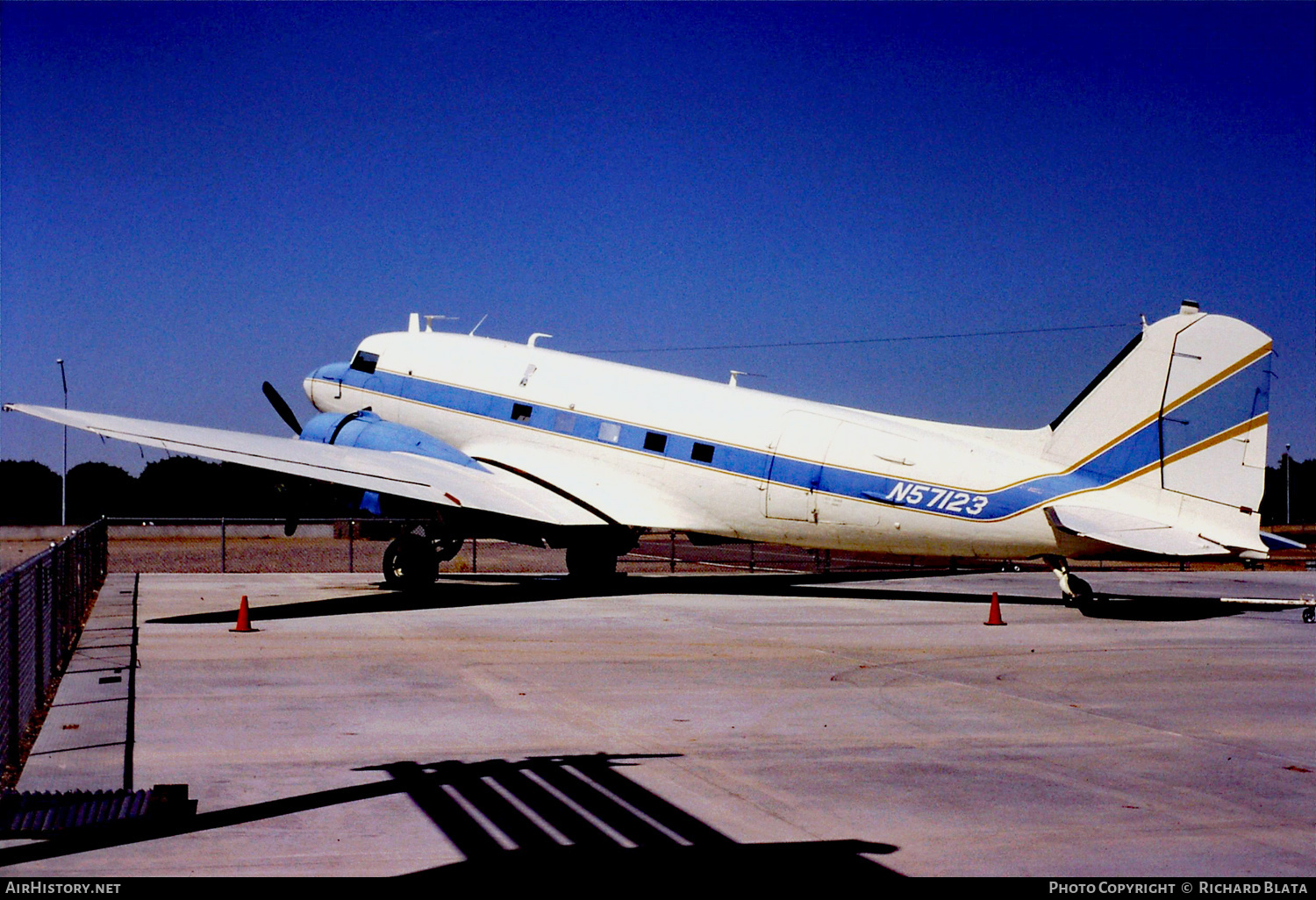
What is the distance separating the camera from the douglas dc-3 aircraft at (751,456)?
18500mm

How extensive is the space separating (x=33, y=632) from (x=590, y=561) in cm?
1541

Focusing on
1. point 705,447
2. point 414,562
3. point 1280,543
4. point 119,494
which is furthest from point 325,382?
point 119,494

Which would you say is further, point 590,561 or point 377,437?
point 590,561

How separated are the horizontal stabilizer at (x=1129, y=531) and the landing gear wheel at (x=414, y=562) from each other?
12.0 meters

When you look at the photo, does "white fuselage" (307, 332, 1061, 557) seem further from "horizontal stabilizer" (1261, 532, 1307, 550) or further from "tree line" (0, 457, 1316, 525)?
"tree line" (0, 457, 1316, 525)

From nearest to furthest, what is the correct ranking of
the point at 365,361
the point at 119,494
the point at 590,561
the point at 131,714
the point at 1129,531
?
the point at 131,714 < the point at 1129,531 < the point at 590,561 < the point at 365,361 < the point at 119,494

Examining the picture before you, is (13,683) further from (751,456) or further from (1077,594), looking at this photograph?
(1077,594)

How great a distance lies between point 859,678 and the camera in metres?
13.4

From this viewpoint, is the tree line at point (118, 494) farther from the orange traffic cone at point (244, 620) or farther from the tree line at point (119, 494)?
the orange traffic cone at point (244, 620)

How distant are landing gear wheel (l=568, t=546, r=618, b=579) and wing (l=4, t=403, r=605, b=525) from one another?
2716 mm

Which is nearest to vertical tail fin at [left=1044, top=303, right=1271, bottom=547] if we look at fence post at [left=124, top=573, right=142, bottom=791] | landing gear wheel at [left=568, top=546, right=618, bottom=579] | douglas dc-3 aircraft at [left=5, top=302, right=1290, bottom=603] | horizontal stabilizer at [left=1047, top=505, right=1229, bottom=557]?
douglas dc-3 aircraft at [left=5, top=302, right=1290, bottom=603]

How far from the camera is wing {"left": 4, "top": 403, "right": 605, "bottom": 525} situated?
19.2 metres

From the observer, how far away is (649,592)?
25406mm

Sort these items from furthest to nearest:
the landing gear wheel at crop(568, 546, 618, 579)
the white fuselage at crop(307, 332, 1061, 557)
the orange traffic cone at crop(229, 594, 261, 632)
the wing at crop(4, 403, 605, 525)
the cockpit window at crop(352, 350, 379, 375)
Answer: the cockpit window at crop(352, 350, 379, 375) < the landing gear wheel at crop(568, 546, 618, 579) < the white fuselage at crop(307, 332, 1061, 557) < the wing at crop(4, 403, 605, 525) < the orange traffic cone at crop(229, 594, 261, 632)
